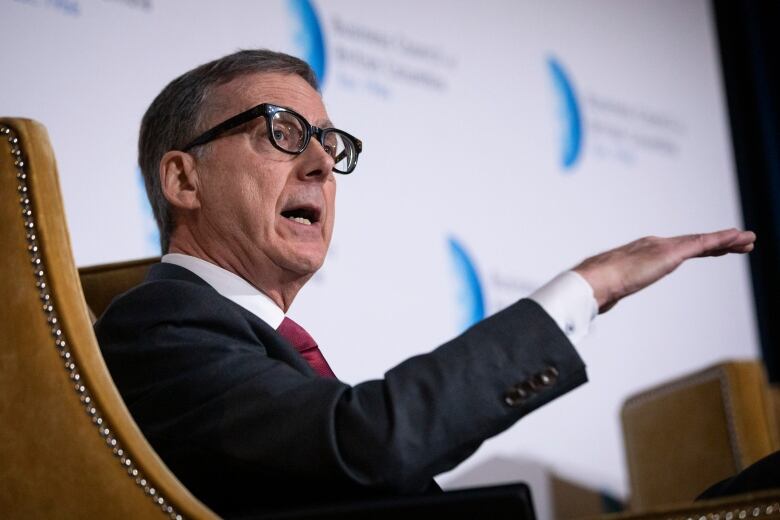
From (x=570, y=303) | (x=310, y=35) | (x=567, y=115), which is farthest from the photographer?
(x=567, y=115)

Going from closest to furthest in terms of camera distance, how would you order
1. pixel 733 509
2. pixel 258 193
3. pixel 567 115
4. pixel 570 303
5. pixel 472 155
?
pixel 733 509 < pixel 570 303 < pixel 258 193 < pixel 472 155 < pixel 567 115

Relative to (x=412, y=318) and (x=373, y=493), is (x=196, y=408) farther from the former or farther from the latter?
(x=412, y=318)

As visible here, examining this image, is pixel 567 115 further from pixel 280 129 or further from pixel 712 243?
pixel 712 243

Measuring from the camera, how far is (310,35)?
110 inches

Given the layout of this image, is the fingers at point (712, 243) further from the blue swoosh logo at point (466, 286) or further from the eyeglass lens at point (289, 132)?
the blue swoosh logo at point (466, 286)

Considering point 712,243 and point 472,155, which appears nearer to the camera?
point 712,243

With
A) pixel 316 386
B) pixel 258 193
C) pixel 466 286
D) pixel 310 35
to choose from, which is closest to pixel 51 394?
pixel 316 386

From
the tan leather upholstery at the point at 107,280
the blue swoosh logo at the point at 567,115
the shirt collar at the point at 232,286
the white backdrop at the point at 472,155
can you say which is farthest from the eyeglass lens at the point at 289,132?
the blue swoosh logo at the point at 567,115

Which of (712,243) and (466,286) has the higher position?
(712,243)

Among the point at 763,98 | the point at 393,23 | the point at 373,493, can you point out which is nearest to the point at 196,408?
the point at 373,493

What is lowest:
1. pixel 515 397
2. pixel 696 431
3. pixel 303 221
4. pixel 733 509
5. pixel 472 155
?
pixel 696 431

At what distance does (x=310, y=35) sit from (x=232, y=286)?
1.41 m

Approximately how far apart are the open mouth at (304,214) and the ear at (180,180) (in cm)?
15

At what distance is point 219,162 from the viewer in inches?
64.2
